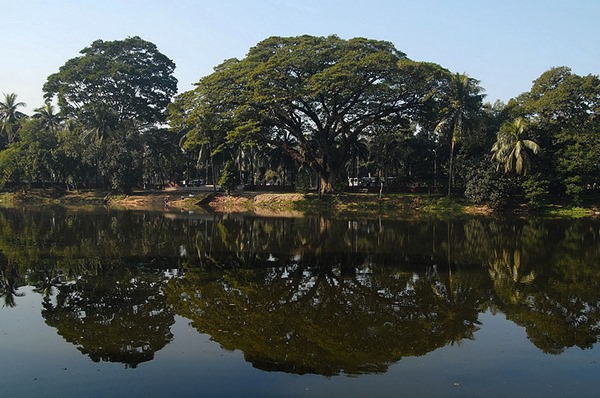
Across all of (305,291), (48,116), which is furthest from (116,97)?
(305,291)

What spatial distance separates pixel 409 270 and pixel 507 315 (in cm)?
570

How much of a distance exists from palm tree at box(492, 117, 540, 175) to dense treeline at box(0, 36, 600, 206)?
137 millimetres

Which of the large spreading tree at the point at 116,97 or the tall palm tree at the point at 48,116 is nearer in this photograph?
the large spreading tree at the point at 116,97

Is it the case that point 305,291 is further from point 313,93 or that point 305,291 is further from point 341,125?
point 341,125

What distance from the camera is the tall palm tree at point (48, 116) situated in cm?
7719

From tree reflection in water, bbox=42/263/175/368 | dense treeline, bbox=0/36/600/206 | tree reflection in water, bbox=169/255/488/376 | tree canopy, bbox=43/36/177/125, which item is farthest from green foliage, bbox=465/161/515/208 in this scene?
tree canopy, bbox=43/36/177/125

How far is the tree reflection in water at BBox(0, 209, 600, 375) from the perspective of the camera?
1007 cm

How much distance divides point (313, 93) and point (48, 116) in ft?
167

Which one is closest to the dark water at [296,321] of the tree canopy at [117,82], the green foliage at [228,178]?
the green foliage at [228,178]

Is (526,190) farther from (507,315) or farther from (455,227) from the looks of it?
(507,315)

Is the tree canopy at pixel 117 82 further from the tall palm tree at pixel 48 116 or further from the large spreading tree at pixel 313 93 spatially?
the large spreading tree at pixel 313 93

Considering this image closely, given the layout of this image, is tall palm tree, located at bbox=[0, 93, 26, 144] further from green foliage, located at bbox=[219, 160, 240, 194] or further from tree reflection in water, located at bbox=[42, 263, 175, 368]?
tree reflection in water, located at bbox=[42, 263, 175, 368]

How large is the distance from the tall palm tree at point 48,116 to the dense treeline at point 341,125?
4.50 m

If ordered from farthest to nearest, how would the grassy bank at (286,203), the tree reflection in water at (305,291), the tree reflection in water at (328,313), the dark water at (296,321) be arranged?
the grassy bank at (286,203) < the tree reflection in water at (305,291) < the tree reflection in water at (328,313) < the dark water at (296,321)
